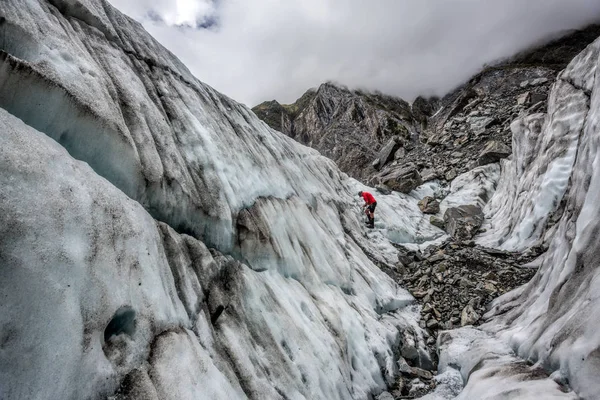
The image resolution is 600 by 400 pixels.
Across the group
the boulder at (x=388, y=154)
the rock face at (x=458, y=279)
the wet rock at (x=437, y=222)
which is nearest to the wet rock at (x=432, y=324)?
the rock face at (x=458, y=279)

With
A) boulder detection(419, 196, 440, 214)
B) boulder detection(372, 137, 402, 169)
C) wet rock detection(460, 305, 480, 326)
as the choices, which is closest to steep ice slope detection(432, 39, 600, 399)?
wet rock detection(460, 305, 480, 326)

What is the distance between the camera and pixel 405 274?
15.8 meters

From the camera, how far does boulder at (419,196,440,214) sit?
23.6 metres

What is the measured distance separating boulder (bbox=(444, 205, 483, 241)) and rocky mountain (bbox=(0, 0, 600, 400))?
10.3 ft

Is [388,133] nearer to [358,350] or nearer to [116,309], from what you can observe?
[358,350]

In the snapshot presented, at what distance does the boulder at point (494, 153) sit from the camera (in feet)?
88.5

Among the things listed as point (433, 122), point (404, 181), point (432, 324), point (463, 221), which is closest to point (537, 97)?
point (404, 181)

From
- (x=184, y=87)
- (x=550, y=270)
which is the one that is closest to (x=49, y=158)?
(x=184, y=87)

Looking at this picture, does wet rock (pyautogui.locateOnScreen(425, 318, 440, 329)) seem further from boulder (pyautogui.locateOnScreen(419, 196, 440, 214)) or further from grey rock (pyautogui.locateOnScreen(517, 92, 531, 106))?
grey rock (pyautogui.locateOnScreen(517, 92, 531, 106))

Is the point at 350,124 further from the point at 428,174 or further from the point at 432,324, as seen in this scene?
the point at 432,324

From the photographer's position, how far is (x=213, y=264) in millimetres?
6699

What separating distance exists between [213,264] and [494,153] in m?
28.1

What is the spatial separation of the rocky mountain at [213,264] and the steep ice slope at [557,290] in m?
0.06

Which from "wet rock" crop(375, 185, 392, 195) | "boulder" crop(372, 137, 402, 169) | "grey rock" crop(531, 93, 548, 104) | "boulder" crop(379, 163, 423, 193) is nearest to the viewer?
"wet rock" crop(375, 185, 392, 195)
